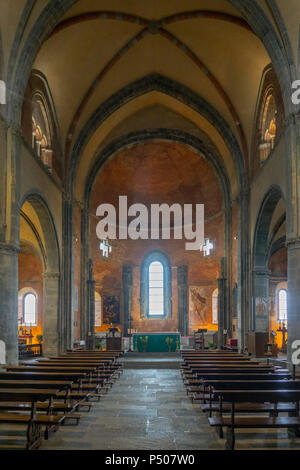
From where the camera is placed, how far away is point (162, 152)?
106ft

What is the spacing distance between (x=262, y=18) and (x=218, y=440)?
14.1 meters

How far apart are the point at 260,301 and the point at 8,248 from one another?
12.6m

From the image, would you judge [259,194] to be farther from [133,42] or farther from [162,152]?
[162,152]

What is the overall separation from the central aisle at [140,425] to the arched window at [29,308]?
20913mm

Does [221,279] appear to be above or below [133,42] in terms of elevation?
below

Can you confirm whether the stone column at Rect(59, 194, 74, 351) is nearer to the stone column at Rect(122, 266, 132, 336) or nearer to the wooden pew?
the stone column at Rect(122, 266, 132, 336)

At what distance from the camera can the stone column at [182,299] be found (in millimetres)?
32375

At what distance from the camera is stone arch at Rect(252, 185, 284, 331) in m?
22.3

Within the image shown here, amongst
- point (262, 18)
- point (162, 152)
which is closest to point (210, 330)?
point (162, 152)

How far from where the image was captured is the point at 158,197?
111 feet

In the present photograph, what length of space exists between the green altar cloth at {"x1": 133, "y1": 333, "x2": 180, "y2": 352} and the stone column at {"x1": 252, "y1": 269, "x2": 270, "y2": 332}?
5349 mm

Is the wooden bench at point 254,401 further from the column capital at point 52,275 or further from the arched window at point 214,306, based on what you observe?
the arched window at point 214,306

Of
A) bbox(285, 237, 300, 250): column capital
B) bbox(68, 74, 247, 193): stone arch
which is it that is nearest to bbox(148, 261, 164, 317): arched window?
bbox(68, 74, 247, 193): stone arch

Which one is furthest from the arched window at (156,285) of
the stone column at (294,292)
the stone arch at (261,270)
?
the stone column at (294,292)
